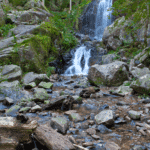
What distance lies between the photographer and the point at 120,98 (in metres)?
5.60

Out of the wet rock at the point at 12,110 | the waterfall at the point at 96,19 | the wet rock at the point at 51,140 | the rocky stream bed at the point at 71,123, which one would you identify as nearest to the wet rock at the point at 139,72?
the rocky stream bed at the point at 71,123

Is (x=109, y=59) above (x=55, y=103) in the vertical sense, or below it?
above

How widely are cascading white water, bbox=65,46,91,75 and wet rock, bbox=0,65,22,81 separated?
511 cm

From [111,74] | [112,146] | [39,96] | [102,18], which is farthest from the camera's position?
[102,18]

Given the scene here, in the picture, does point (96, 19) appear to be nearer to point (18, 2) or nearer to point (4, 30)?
point (18, 2)

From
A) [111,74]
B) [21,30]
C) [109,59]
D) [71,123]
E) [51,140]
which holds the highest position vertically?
[21,30]

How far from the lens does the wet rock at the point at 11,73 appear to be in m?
6.02

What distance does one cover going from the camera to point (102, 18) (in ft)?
62.6

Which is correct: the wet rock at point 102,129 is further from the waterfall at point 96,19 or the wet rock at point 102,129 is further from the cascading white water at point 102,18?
the cascading white water at point 102,18

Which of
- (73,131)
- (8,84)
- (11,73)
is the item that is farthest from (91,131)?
(11,73)

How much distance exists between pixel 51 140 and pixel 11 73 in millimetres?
5039

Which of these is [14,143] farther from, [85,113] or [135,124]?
[135,124]

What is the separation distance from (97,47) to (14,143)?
1310 centimetres

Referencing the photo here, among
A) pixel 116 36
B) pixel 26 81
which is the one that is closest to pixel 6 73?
pixel 26 81
